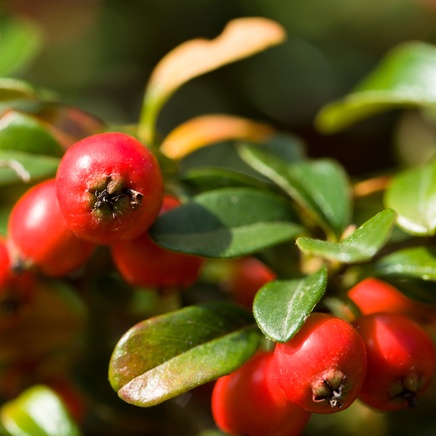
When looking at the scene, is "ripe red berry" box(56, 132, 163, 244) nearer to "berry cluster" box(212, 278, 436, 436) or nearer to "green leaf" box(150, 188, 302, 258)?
"green leaf" box(150, 188, 302, 258)

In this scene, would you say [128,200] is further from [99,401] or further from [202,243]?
[99,401]

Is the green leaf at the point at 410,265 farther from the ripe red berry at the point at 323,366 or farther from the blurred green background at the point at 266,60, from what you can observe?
the blurred green background at the point at 266,60

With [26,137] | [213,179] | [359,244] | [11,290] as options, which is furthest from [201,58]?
[359,244]

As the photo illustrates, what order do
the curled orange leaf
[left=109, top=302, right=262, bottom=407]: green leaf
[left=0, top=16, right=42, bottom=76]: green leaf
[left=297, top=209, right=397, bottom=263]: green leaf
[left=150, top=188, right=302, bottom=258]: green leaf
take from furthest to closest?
1. [left=0, top=16, right=42, bottom=76]: green leaf
2. the curled orange leaf
3. [left=150, top=188, right=302, bottom=258]: green leaf
4. [left=109, top=302, right=262, bottom=407]: green leaf
5. [left=297, top=209, right=397, bottom=263]: green leaf

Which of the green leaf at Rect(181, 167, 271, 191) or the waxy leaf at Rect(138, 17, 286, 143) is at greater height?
the waxy leaf at Rect(138, 17, 286, 143)

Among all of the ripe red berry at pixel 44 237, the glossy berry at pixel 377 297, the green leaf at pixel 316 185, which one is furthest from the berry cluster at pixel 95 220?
the glossy berry at pixel 377 297

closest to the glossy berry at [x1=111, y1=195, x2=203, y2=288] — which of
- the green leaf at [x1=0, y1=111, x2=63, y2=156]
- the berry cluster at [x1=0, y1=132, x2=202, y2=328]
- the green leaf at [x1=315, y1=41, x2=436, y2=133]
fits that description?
the berry cluster at [x1=0, y1=132, x2=202, y2=328]
